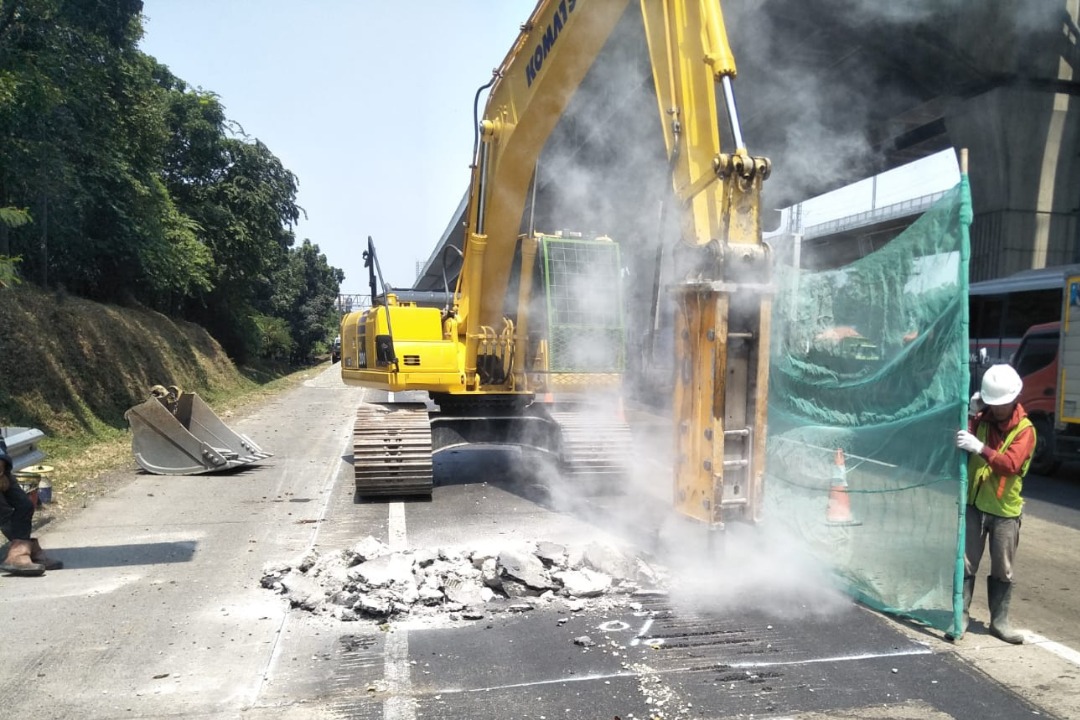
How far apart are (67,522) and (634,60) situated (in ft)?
27.0

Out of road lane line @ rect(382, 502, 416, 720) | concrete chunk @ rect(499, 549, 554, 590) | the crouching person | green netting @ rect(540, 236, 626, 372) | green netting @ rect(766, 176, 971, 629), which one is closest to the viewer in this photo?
road lane line @ rect(382, 502, 416, 720)

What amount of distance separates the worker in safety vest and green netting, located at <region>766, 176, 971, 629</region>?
19 centimetres

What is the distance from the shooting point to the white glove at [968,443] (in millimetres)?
4426

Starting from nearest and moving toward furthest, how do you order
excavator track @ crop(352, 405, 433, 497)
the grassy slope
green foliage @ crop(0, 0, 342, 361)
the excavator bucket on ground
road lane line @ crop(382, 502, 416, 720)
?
road lane line @ crop(382, 502, 416, 720)
excavator track @ crop(352, 405, 433, 497)
the excavator bucket on ground
green foliage @ crop(0, 0, 342, 361)
the grassy slope

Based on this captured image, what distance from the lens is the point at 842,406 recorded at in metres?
5.74

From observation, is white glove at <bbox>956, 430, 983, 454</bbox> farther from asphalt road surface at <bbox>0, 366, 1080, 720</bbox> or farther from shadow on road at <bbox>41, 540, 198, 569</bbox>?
shadow on road at <bbox>41, 540, 198, 569</bbox>

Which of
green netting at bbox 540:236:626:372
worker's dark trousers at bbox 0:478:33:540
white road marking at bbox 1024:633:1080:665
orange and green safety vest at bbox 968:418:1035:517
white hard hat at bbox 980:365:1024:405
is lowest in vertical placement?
white road marking at bbox 1024:633:1080:665

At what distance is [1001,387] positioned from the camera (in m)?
4.57

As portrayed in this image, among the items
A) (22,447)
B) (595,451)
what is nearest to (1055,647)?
(595,451)

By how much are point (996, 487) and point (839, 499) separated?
1.11 metres

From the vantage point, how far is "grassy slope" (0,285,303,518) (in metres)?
11.1

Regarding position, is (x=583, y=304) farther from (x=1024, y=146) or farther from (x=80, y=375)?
(x=1024, y=146)

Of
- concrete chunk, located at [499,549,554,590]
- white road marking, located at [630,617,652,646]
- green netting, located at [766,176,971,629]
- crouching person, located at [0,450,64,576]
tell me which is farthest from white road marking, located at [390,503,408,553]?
green netting, located at [766,176,971,629]

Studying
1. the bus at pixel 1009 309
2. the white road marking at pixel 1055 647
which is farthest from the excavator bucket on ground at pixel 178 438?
the bus at pixel 1009 309
